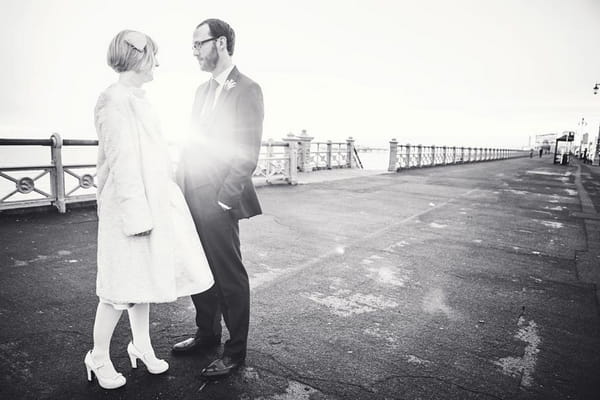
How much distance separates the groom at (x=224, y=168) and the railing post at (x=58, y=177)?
6.20 meters

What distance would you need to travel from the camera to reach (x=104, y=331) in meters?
2.33

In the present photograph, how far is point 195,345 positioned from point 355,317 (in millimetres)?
1365

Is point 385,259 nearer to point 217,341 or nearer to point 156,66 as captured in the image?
point 217,341

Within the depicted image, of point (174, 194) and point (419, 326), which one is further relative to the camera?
point (419, 326)

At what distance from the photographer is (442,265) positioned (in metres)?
4.98

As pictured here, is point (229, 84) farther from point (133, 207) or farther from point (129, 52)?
point (133, 207)

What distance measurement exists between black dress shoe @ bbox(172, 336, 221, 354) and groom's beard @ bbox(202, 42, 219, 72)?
1.89 meters

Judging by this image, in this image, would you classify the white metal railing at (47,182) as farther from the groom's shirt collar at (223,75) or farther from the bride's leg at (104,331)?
the groom's shirt collar at (223,75)

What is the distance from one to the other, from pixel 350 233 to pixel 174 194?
15.1 ft

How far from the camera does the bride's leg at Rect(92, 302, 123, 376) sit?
2.32 metres

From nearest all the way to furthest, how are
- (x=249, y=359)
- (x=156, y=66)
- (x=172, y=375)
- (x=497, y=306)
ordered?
(x=156, y=66) < (x=172, y=375) < (x=249, y=359) < (x=497, y=306)

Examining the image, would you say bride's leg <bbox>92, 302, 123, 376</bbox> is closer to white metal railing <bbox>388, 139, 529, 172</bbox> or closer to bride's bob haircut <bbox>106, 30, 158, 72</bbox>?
bride's bob haircut <bbox>106, 30, 158, 72</bbox>

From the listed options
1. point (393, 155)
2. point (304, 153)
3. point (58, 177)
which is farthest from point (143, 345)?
point (393, 155)

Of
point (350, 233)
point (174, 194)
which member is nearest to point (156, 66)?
point (174, 194)
